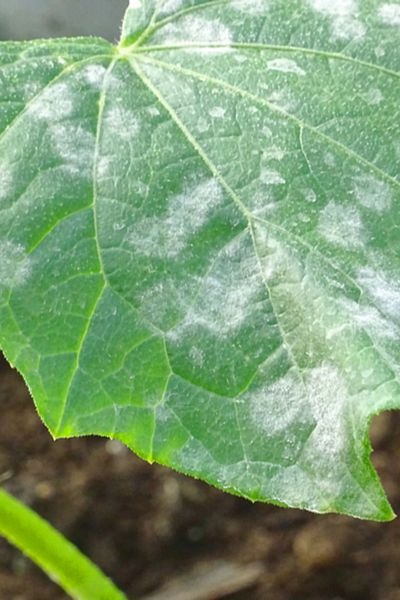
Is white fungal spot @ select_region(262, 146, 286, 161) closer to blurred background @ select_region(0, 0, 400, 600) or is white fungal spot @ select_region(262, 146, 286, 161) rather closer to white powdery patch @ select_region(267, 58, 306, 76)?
white powdery patch @ select_region(267, 58, 306, 76)

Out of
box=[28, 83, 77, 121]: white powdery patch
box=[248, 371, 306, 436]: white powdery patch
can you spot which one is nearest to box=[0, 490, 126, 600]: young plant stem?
box=[248, 371, 306, 436]: white powdery patch

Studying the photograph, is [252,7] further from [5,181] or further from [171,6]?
[5,181]

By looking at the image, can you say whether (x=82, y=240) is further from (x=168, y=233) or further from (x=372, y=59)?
(x=372, y=59)

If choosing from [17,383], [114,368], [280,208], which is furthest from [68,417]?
[17,383]

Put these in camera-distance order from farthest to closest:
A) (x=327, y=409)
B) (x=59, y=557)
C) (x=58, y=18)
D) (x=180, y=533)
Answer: (x=58, y=18) → (x=180, y=533) → (x=59, y=557) → (x=327, y=409)

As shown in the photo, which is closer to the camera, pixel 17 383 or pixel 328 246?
pixel 328 246

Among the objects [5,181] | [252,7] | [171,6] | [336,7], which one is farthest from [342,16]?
[5,181]
